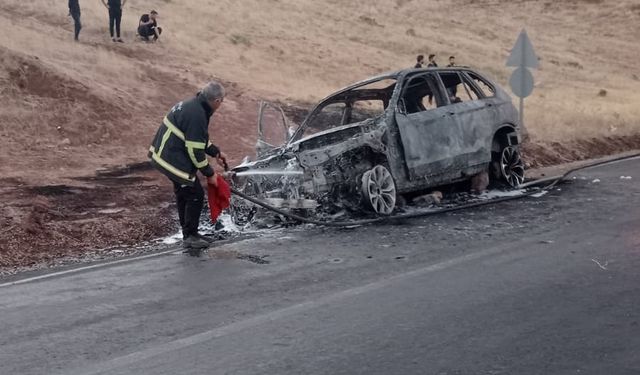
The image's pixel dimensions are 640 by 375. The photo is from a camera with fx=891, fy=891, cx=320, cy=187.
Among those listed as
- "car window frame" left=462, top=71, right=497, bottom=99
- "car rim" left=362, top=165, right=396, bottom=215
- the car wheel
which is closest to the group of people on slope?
"car window frame" left=462, top=71, right=497, bottom=99

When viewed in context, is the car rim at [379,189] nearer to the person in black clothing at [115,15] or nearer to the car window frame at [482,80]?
the car window frame at [482,80]

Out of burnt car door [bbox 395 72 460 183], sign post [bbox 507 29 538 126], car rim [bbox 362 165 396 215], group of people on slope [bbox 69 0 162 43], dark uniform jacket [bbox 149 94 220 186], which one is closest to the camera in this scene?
dark uniform jacket [bbox 149 94 220 186]

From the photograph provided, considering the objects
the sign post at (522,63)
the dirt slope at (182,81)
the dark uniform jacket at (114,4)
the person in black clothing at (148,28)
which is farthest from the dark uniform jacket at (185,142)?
the person in black clothing at (148,28)

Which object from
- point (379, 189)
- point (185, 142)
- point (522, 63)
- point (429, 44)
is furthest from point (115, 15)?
point (429, 44)

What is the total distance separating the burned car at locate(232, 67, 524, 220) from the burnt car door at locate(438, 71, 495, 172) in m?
0.01

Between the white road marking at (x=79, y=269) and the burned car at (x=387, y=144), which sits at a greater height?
the burned car at (x=387, y=144)

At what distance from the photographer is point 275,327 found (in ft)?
20.5

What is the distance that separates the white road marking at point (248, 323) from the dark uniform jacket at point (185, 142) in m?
2.72

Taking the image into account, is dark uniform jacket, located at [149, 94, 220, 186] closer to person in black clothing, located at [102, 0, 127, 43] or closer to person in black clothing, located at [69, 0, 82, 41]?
person in black clothing, located at [69, 0, 82, 41]

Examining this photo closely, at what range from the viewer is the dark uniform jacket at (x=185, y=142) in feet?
30.4

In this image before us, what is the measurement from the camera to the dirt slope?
12.2 metres

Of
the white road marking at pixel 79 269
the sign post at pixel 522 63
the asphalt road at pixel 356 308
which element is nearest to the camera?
the asphalt road at pixel 356 308

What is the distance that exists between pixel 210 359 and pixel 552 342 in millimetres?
2202

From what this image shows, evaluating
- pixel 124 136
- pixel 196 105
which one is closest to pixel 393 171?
pixel 196 105
